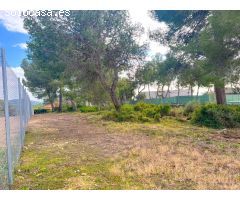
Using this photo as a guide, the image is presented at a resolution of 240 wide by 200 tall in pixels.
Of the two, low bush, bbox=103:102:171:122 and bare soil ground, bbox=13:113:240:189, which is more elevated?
low bush, bbox=103:102:171:122

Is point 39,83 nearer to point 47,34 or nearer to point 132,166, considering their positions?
point 47,34

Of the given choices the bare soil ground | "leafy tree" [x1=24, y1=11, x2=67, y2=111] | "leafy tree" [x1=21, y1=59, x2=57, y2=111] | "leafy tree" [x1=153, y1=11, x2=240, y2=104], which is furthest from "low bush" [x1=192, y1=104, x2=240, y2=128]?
"leafy tree" [x1=21, y1=59, x2=57, y2=111]

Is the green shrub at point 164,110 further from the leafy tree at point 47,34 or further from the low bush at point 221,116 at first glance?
the leafy tree at point 47,34

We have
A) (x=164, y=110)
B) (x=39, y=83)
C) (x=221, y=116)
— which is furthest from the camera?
(x=39, y=83)

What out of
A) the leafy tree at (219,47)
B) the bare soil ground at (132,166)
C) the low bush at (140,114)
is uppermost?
the leafy tree at (219,47)

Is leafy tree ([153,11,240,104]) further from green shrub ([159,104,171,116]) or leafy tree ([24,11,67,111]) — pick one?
leafy tree ([24,11,67,111])

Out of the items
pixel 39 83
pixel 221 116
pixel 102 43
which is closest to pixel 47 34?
pixel 102 43

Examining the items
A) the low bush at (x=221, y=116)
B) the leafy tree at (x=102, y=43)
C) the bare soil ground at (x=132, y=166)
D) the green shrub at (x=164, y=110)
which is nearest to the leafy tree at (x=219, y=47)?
Answer: the low bush at (x=221, y=116)

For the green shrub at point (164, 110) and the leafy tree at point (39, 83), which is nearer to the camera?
the green shrub at point (164, 110)

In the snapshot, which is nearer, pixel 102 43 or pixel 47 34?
pixel 47 34

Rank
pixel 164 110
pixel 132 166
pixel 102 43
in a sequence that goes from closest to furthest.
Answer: pixel 132 166 < pixel 102 43 < pixel 164 110

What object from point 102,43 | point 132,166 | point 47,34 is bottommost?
point 132,166

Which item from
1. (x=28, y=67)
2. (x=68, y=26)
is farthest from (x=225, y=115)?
(x=28, y=67)

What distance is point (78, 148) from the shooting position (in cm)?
605
